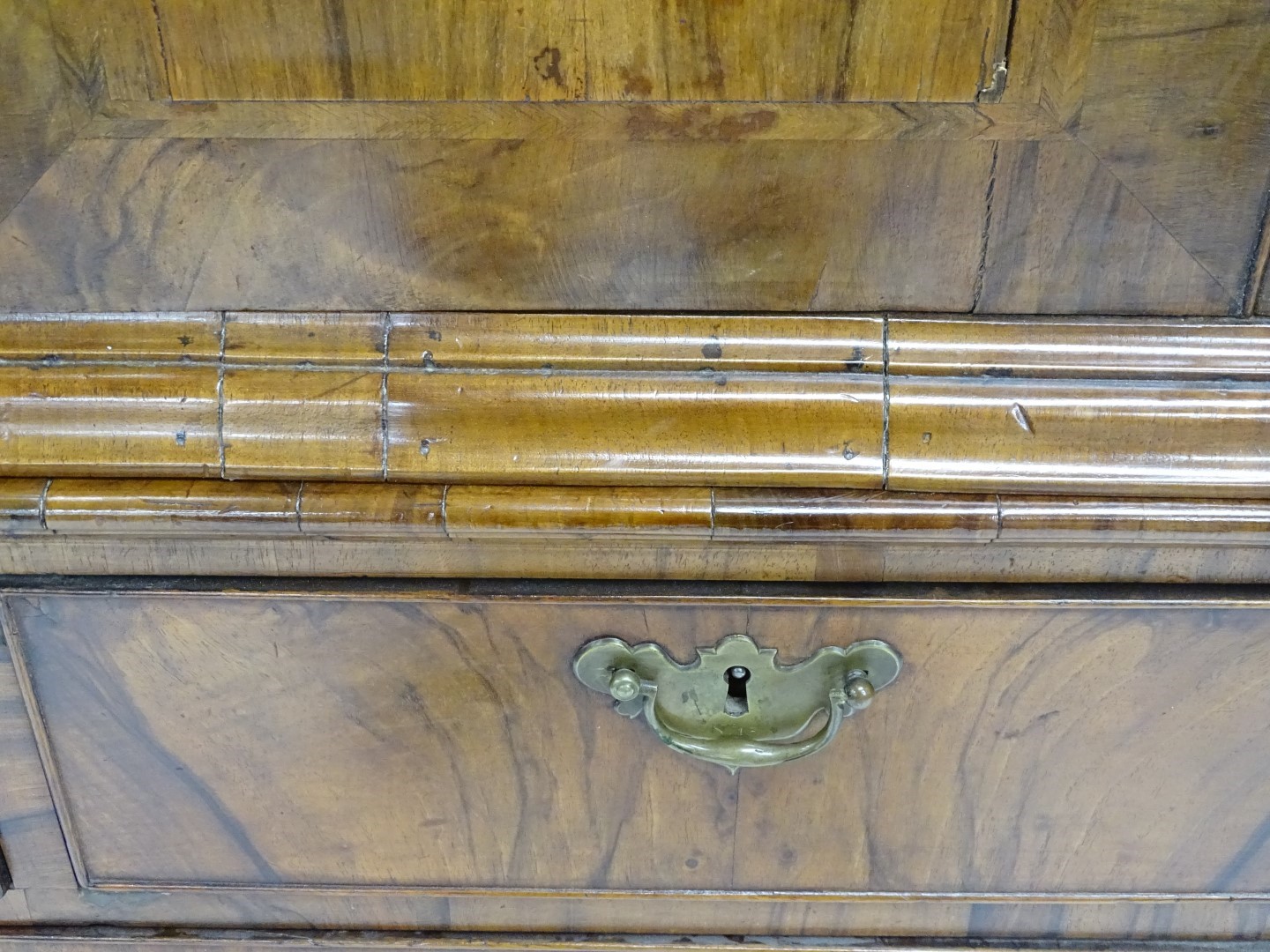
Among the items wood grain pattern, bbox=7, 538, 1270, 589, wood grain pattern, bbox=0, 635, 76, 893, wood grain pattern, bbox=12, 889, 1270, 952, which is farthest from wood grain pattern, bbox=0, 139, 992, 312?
wood grain pattern, bbox=12, 889, 1270, 952

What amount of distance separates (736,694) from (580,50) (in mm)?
344

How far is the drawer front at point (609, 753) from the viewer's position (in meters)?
0.52

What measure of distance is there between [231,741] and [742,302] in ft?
1.25

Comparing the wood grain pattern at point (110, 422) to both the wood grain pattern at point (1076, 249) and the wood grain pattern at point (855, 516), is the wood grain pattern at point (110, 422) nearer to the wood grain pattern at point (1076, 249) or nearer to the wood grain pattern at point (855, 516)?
the wood grain pattern at point (855, 516)

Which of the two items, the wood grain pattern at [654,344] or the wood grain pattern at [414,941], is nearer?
the wood grain pattern at [654,344]

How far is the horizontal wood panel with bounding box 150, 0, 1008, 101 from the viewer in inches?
16.4

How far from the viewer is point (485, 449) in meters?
0.47

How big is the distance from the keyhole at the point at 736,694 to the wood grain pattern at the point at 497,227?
0.20m

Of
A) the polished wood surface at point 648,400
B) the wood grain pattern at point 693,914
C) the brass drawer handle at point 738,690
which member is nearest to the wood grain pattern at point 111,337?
the polished wood surface at point 648,400

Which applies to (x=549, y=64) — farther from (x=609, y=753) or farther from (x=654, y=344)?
(x=609, y=753)

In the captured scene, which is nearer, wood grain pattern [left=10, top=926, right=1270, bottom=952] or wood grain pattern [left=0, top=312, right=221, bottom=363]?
wood grain pattern [left=0, top=312, right=221, bottom=363]

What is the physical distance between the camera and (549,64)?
1.40ft

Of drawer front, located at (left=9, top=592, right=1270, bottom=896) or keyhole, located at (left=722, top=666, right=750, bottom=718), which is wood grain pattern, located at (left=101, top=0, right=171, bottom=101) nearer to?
drawer front, located at (left=9, top=592, right=1270, bottom=896)

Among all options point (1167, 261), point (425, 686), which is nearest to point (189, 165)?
point (425, 686)
